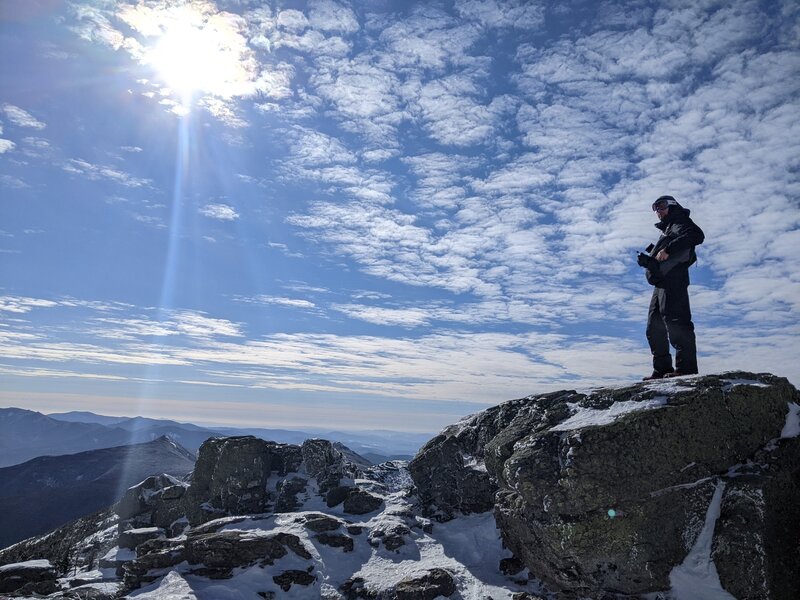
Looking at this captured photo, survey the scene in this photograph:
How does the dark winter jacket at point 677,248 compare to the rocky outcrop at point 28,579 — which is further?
the rocky outcrop at point 28,579

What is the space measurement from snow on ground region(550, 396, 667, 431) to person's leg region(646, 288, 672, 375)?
1.69 metres

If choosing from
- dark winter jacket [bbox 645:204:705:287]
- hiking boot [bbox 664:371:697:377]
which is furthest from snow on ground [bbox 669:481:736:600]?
dark winter jacket [bbox 645:204:705:287]

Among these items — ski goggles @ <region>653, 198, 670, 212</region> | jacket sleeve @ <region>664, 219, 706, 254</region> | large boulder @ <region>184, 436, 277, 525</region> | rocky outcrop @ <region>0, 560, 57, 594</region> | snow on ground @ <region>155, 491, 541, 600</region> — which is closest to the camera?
jacket sleeve @ <region>664, 219, 706, 254</region>

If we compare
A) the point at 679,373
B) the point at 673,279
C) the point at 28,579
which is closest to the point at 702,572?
the point at 679,373

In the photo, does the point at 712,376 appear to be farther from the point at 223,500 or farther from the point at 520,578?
the point at 223,500

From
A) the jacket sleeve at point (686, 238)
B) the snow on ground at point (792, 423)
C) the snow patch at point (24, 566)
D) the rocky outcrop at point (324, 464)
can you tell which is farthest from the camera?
the rocky outcrop at point (324, 464)

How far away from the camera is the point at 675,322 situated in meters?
16.3

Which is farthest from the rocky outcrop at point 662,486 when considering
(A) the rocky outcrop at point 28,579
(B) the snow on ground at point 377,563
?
(A) the rocky outcrop at point 28,579

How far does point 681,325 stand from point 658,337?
153 cm

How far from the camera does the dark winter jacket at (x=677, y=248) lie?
16297 millimetres

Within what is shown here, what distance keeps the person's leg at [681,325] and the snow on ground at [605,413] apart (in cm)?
168

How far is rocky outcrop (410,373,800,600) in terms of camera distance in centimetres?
1425

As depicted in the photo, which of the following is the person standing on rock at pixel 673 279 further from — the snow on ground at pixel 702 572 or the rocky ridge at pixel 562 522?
the snow on ground at pixel 702 572

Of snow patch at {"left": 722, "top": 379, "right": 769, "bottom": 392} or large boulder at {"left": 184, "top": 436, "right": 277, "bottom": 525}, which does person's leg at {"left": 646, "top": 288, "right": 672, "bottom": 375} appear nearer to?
snow patch at {"left": 722, "top": 379, "right": 769, "bottom": 392}
